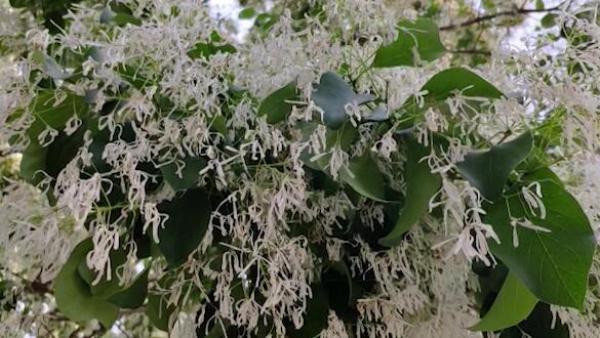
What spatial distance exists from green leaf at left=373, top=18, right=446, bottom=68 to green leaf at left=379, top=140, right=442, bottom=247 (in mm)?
99

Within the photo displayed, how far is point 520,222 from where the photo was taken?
1.42ft

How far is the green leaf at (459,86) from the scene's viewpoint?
45 cm

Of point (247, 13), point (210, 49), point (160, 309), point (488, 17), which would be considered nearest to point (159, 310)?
point (160, 309)

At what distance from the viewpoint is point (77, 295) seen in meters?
0.54

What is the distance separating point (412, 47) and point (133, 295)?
0.94 ft

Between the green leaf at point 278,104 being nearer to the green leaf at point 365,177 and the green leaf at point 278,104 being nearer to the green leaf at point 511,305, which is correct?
the green leaf at point 365,177

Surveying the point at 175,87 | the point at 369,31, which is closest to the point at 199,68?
the point at 175,87

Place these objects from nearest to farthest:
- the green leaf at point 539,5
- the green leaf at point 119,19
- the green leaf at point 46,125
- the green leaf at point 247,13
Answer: the green leaf at point 46,125, the green leaf at point 119,19, the green leaf at point 247,13, the green leaf at point 539,5

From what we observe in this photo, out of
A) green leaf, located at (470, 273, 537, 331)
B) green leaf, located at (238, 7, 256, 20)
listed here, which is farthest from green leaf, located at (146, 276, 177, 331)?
green leaf, located at (238, 7, 256, 20)

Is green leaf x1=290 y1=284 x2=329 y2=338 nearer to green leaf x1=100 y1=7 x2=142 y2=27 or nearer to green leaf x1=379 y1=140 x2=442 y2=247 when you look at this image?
green leaf x1=379 y1=140 x2=442 y2=247

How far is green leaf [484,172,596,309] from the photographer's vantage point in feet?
1.40

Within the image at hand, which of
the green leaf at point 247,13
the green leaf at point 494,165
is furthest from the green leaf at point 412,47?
the green leaf at point 247,13

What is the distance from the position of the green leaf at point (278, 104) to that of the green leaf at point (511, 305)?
0.61 feet

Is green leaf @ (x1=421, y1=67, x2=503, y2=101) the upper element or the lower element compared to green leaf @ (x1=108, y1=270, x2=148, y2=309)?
upper
